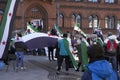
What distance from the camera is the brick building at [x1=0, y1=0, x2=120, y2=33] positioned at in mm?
47250

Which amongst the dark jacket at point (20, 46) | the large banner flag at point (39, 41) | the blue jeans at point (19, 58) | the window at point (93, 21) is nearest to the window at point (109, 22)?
the window at point (93, 21)

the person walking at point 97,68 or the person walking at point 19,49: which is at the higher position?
the person walking at point 97,68

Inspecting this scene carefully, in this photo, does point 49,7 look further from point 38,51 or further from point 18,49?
point 18,49

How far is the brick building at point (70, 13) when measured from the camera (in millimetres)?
47250

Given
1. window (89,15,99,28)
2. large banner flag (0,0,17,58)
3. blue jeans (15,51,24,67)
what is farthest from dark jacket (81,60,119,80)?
window (89,15,99,28)

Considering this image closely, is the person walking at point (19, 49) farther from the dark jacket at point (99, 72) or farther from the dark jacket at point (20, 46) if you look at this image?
the dark jacket at point (99, 72)

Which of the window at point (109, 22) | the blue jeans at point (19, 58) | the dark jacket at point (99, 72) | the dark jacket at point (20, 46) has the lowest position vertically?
the blue jeans at point (19, 58)

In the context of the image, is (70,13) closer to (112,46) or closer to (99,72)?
(112,46)

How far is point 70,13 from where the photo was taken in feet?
165

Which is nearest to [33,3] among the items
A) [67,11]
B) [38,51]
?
[67,11]

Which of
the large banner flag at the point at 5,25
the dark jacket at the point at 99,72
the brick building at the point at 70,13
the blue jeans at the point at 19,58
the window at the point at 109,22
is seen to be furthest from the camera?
the window at the point at 109,22

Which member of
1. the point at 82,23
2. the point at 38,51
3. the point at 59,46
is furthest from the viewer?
the point at 82,23

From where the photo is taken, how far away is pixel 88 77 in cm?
512

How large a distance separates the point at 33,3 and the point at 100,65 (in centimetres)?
4289
